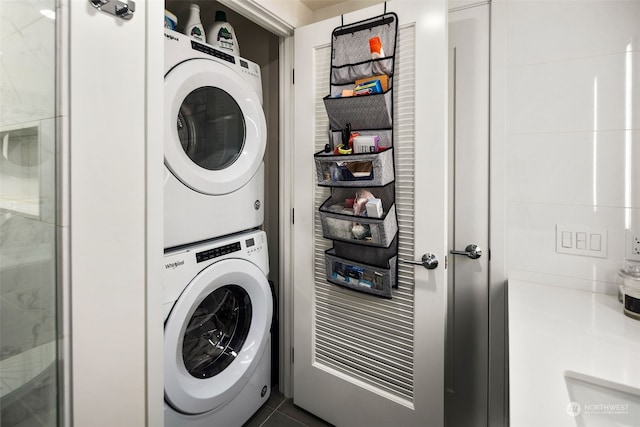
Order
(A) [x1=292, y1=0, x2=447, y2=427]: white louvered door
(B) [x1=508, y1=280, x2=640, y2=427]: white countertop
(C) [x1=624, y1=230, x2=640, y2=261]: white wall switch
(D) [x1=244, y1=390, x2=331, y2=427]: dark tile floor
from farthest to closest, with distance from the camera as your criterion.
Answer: (D) [x1=244, y1=390, x2=331, y2=427]: dark tile floor, (A) [x1=292, y1=0, x2=447, y2=427]: white louvered door, (C) [x1=624, y1=230, x2=640, y2=261]: white wall switch, (B) [x1=508, y1=280, x2=640, y2=427]: white countertop

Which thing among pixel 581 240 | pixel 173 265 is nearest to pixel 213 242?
pixel 173 265

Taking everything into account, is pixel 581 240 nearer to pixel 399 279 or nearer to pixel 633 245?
pixel 633 245

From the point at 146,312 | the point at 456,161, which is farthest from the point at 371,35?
the point at 146,312

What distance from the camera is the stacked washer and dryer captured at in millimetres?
1137

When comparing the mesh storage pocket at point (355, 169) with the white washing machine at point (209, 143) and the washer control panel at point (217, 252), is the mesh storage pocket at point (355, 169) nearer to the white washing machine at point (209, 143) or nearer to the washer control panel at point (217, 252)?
the white washing machine at point (209, 143)

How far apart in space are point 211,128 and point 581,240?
5.07 ft

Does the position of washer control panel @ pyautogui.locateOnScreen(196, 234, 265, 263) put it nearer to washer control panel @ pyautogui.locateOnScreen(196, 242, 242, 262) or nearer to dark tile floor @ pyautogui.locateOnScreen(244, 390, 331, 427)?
washer control panel @ pyautogui.locateOnScreen(196, 242, 242, 262)

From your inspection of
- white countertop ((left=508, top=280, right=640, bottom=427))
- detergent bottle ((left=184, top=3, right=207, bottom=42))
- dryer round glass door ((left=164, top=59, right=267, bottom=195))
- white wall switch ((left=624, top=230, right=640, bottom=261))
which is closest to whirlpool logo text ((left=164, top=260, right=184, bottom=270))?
dryer round glass door ((left=164, top=59, right=267, bottom=195))

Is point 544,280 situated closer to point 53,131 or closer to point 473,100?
point 473,100

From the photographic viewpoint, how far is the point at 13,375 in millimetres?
727

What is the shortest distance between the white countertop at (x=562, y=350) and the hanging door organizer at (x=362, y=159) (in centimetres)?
51

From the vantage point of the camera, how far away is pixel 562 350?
2.66 feet

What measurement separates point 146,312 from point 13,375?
0.29 meters

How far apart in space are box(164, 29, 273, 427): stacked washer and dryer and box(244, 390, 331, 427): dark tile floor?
8cm
